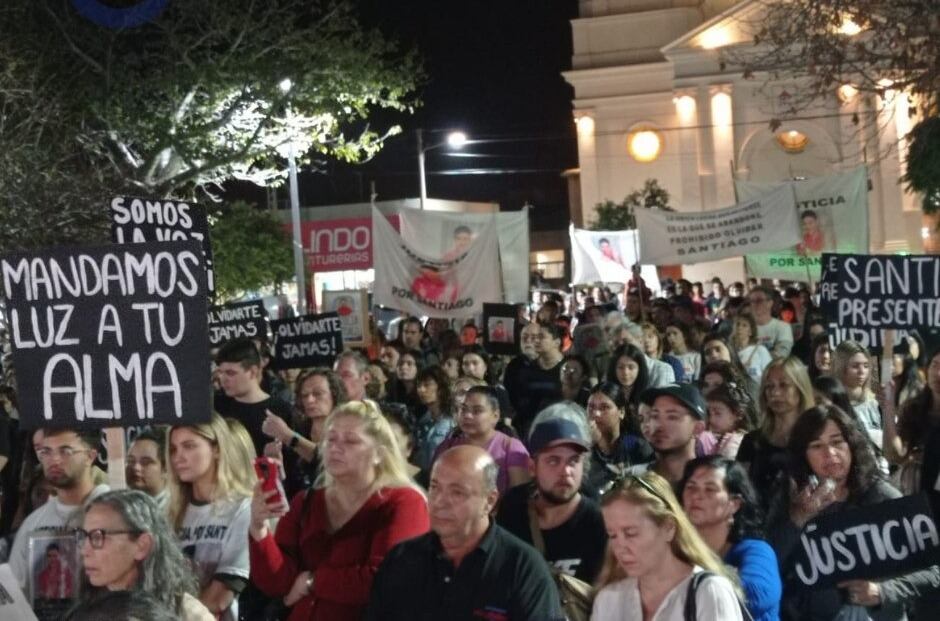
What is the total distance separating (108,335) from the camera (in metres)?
6.10

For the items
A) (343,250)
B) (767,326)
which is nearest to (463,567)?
(767,326)

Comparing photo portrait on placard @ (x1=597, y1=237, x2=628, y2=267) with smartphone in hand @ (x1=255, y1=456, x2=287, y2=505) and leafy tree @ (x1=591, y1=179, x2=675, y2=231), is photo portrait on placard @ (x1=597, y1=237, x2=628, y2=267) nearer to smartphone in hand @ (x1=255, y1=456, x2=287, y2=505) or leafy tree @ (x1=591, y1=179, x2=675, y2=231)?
smartphone in hand @ (x1=255, y1=456, x2=287, y2=505)

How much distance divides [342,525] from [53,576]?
1.09 metres

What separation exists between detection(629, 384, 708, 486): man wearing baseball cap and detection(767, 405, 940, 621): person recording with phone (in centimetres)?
47

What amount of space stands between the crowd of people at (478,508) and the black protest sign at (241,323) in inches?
153

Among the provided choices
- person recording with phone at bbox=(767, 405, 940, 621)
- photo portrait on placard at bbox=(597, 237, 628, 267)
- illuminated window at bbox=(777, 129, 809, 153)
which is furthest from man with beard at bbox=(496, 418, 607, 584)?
illuminated window at bbox=(777, 129, 809, 153)

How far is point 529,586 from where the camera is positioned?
4680mm

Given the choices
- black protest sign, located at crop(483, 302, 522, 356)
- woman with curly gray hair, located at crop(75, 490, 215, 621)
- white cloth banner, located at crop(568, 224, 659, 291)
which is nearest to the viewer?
woman with curly gray hair, located at crop(75, 490, 215, 621)

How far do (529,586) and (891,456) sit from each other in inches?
164

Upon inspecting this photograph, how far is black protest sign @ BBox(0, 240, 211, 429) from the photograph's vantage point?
600 cm

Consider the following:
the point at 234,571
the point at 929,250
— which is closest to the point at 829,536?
the point at 234,571

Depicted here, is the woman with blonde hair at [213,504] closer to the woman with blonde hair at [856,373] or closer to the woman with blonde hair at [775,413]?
the woman with blonde hair at [775,413]

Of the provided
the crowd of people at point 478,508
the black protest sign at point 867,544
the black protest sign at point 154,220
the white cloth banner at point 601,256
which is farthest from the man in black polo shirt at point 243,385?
the white cloth banner at point 601,256

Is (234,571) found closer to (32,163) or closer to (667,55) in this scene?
(32,163)
